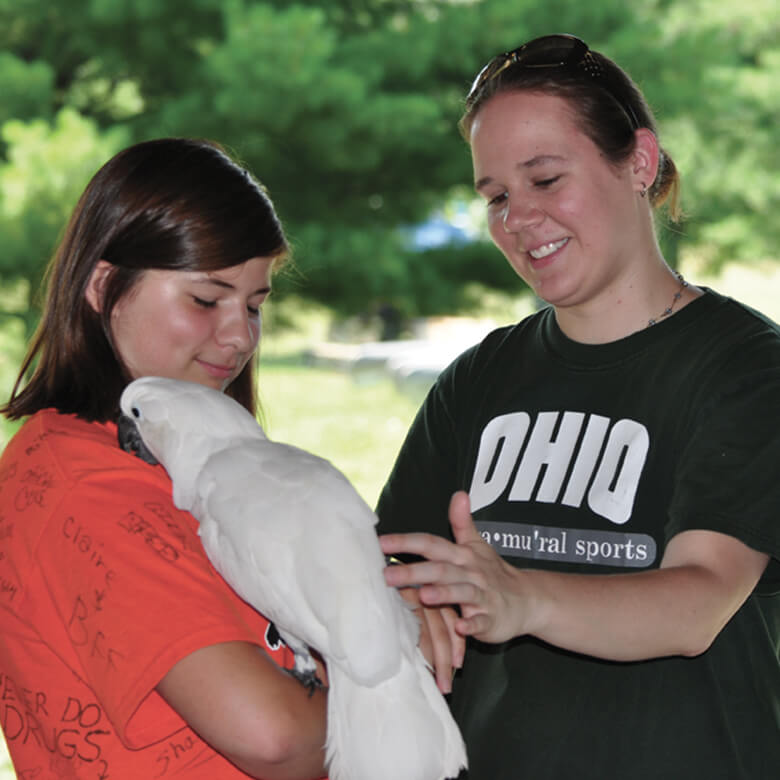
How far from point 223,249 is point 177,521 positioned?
28 centimetres

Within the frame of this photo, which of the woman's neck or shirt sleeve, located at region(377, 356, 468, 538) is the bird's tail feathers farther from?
the woman's neck

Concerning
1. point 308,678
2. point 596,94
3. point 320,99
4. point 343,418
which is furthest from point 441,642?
point 343,418

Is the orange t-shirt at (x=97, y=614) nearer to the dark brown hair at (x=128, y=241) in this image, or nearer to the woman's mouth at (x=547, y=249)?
the dark brown hair at (x=128, y=241)

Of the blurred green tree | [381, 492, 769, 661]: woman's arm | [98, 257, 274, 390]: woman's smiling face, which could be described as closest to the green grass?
the blurred green tree

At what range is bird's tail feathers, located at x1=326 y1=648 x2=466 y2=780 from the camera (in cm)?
82

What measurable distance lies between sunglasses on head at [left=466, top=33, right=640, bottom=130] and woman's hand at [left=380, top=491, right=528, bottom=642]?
605mm

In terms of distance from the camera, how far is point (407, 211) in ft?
11.5

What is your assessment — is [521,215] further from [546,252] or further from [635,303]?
[635,303]

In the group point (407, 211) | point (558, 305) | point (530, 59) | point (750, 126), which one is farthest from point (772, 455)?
point (750, 126)

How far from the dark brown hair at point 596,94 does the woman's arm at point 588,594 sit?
1.61ft

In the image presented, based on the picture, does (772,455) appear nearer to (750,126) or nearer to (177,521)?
(177,521)

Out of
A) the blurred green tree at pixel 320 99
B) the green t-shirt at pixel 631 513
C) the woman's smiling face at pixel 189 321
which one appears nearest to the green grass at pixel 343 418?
the blurred green tree at pixel 320 99

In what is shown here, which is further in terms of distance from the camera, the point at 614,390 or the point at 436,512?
the point at 436,512

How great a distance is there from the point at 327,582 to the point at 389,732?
0.14 metres
